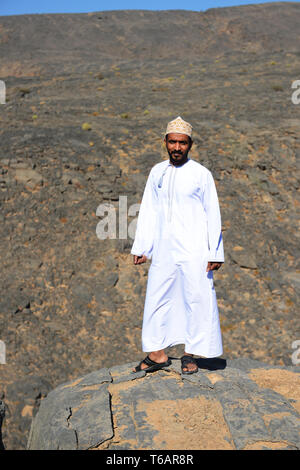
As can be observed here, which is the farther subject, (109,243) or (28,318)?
(109,243)

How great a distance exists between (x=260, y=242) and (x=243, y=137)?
3.86m

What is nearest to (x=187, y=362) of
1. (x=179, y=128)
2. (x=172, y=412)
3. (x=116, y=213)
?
(x=172, y=412)

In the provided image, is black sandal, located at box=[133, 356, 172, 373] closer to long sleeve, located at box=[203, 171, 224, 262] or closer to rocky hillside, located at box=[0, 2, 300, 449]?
long sleeve, located at box=[203, 171, 224, 262]

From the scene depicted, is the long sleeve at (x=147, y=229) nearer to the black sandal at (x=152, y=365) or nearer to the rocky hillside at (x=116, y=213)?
the black sandal at (x=152, y=365)

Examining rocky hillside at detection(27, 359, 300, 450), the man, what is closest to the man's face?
the man

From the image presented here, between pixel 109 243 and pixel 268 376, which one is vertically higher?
pixel 109 243

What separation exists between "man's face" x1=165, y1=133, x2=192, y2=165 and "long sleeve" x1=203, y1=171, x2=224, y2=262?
1.12 feet

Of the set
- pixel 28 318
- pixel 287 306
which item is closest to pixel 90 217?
pixel 28 318

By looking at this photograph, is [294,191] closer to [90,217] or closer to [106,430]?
[90,217]

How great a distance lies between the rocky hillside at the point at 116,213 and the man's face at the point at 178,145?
14.0 feet

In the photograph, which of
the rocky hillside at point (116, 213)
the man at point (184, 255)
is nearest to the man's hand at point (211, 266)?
the man at point (184, 255)

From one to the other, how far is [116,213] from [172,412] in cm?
601

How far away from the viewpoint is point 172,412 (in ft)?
12.1

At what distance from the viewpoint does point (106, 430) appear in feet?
11.4
